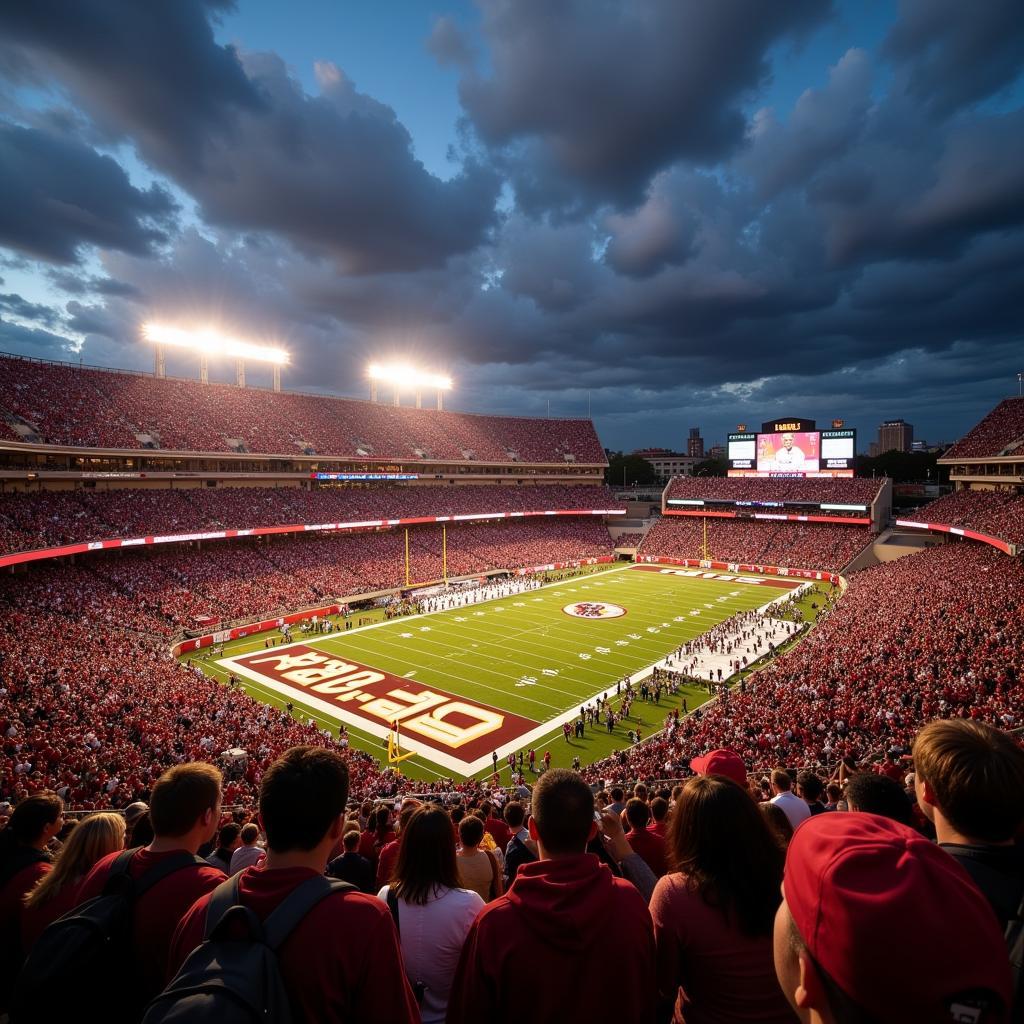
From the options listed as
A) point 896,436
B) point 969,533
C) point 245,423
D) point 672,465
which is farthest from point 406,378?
point 896,436

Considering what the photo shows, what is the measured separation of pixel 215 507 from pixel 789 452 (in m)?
54.4

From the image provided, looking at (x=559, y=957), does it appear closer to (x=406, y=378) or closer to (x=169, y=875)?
(x=169, y=875)

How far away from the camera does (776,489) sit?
64.8m

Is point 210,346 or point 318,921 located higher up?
point 210,346

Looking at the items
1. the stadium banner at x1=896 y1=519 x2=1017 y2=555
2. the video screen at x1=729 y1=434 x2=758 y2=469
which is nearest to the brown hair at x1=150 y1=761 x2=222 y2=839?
the stadium banner at x1=896 y1=519 x2=1017 y2=555

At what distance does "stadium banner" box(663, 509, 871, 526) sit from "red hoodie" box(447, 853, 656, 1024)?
62.9 m

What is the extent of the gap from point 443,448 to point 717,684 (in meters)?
48.5

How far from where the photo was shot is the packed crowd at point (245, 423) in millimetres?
39625

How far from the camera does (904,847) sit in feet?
4.52

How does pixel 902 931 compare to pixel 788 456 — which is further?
pixel 788 456

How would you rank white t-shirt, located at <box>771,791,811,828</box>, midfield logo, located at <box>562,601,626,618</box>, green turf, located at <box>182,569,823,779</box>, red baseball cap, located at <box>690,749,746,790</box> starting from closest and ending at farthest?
red baseball cap, located at <box>690,749,746,790</box>
white t-shirt, located at <box>771,791,811,828</box>
green turf, located at <box>182,569,823,779</box>
midfield logo, located at <box>562,601,626,618</box>

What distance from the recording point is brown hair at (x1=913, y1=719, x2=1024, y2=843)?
2.03 meters

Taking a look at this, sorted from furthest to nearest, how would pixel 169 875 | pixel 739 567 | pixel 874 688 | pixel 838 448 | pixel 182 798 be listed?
pixel 838 448
pixel 739 567
pixel 874 688
pixel 182 798
pixel 169 875

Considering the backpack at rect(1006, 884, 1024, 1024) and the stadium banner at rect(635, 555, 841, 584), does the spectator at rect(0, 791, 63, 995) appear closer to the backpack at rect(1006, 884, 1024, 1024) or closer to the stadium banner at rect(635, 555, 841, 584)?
the backpack at rect(1006, 884, 1024, 1024)
